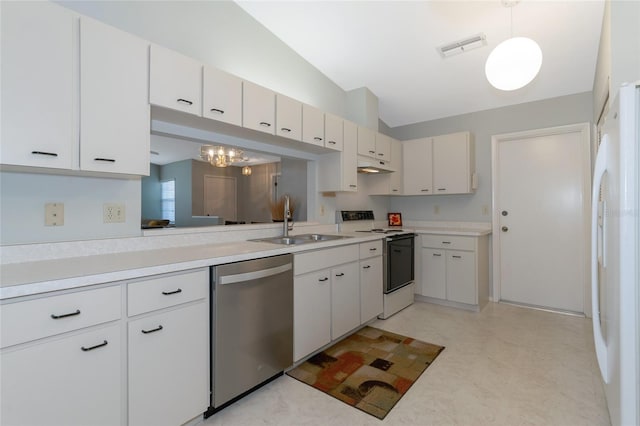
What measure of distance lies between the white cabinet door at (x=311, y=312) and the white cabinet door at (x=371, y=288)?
0.52m

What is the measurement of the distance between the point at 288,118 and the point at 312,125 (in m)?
0.31

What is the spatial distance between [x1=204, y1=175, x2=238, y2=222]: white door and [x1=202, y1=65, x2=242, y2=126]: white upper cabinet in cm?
54

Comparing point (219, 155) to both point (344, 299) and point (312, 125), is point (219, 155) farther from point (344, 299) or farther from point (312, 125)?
point (344, 299)

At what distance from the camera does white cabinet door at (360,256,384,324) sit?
2924mm

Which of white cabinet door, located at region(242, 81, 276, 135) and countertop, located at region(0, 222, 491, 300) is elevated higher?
white cabinet door, located at region(242, 81, 276, 135)

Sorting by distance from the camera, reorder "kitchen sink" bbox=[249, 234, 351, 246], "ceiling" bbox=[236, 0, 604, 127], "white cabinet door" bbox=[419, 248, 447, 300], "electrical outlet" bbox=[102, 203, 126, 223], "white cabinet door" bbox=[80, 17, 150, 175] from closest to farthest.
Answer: "white cabinet door" bbox=[80, 17, 150, 175], "electrical outlet" bbox=[102, 203, 126, 223], "ceiling" bbox=[236, 0, 604, 127], "kitchen sink" bbox=[249, 234, 351, 246], "white cabinet door" bbox=[419, 248, 447, 300]

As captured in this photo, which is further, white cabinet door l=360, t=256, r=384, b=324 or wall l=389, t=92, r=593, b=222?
wall l=389, t=92, r=593, b=222

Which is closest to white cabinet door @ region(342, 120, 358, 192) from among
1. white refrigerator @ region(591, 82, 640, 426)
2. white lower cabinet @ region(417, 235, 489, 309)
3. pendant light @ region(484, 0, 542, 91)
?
white lower cabinet @ region(417, 235, 489, 309)

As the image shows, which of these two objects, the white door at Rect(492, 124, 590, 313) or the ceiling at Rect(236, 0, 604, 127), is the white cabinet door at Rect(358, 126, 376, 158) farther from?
the white door at Rect(492, 124, 590, 313)

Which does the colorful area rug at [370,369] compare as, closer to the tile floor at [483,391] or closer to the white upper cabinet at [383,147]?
the tile floor at [483,391]

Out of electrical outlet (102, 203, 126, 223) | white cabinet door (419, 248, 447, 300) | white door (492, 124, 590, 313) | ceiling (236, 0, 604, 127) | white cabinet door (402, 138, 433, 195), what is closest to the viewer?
electrical outlet (102, 203, 126, 223)

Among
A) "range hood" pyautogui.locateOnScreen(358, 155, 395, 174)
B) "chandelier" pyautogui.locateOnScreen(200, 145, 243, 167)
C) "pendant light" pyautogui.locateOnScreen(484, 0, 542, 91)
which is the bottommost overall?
"chandelier" pyautogui.locateOnScreen(200, 145, 243, 167)

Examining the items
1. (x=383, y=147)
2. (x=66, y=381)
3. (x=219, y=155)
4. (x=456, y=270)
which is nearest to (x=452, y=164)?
(x=383, y=147)

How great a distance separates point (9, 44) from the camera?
4.28 ft
